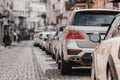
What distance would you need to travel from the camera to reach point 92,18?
13.9 meters

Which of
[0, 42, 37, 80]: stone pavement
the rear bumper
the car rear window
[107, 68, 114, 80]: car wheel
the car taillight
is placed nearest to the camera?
[107, 68, 114, 80]: car wheel

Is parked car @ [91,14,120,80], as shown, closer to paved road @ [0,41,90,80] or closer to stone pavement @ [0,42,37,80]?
paved road @ [0,41,90,80]

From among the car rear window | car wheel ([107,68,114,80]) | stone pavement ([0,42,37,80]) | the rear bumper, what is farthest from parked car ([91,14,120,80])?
stone pavement ([0,42,37,80])

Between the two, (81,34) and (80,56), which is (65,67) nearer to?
(80,56)

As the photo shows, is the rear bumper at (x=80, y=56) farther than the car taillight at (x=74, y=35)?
No

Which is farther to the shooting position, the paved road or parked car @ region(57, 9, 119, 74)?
the paved road

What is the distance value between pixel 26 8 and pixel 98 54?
179388mm

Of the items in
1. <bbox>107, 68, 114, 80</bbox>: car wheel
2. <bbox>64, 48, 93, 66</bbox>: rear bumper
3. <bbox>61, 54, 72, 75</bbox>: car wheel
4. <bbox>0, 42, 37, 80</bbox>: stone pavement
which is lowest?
<bbox>0, 42, 37, 80</bbox>: stone pavement

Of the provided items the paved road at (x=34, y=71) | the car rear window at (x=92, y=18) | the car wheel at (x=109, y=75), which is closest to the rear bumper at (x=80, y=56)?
the paved road at (x=34, y=71)

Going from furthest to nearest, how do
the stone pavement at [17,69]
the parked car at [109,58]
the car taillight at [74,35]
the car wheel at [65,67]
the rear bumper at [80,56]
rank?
1. the stone pavement at [17,69]
2. the car wheel at [65,67]
3. the car taillight at [74,35]
4. the rear bumper at [80,56]
5. the parked car at [109,58]

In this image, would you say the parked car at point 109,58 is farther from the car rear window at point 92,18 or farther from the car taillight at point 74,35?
the car rear window at point 92,18

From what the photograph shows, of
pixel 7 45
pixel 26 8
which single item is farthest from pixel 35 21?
pixel 7 45

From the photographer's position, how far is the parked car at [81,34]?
43.7 ft

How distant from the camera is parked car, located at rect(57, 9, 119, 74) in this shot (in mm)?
13328
